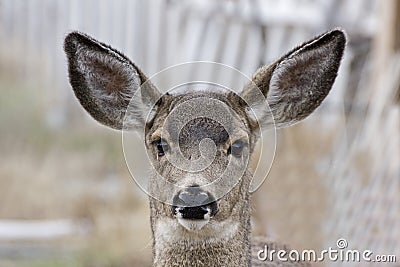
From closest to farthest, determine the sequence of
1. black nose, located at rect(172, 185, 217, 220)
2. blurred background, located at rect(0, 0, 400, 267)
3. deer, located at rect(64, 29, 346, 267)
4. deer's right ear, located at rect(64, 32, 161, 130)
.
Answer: black nose, located at rect(172, 185, 217, 220), deer, located at rect(64, 29, 346, 267), deer's right ear, located at rect(64, 32, 161, 130), blurred background, located at rect(0, 0, 400, 267)

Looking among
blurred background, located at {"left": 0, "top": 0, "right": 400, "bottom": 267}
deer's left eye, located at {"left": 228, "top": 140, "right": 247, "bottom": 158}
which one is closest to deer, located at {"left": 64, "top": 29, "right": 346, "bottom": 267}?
deer's left eye, located at {"left": 228, "top": 140, "right": 247, "bottom": 158}

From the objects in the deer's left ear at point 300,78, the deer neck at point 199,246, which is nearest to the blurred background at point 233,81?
the deer neck at point 199,246

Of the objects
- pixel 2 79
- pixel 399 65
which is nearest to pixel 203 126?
pixel 399 65

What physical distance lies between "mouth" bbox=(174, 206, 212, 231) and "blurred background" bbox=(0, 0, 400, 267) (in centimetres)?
65

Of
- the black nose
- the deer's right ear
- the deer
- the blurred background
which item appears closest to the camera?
the black nose

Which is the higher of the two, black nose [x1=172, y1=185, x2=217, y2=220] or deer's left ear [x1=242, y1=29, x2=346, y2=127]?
deer's left ear [x1=242, y1=29, x2=346, y2=127]

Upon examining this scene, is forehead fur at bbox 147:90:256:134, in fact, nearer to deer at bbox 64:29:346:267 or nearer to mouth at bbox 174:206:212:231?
deer at bbox 64:29:346:267

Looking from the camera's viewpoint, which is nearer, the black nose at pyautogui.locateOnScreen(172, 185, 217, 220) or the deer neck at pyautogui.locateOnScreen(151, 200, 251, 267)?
the black nose at pyautogui.locateOnScreen(172, 185, 217, 220)

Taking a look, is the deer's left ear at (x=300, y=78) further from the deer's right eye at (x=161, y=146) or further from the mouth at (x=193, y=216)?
the mouth at (x=193, y=216)

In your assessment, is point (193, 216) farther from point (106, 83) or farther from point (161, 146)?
point (106, 83)

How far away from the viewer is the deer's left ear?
3.18m

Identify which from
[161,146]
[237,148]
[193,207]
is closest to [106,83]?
[161,146]

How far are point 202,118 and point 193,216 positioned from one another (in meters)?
0.28

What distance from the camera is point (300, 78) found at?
328cm
